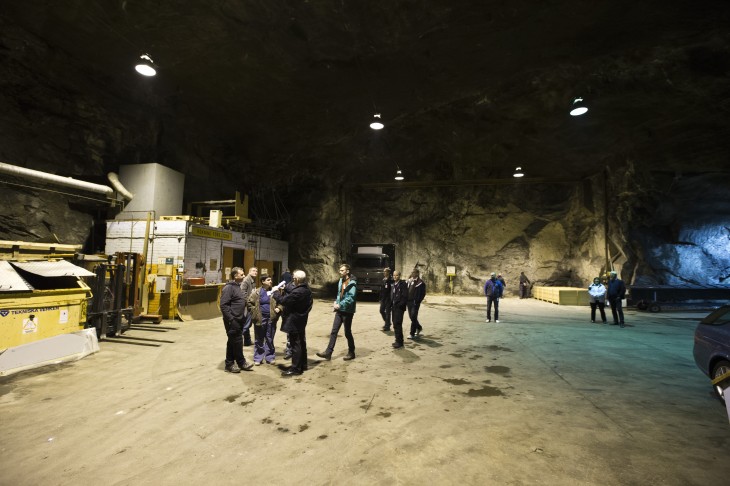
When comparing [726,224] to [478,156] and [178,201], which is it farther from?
[178,201]

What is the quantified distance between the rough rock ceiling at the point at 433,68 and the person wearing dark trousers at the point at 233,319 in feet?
31.9

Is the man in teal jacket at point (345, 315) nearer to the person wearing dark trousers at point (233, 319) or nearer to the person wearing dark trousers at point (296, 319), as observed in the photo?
the person wearing dark trousers at point (296, 319)

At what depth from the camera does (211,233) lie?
13906 millimetres

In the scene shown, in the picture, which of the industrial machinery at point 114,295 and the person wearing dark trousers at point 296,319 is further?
the industrial machinery at point 114,295

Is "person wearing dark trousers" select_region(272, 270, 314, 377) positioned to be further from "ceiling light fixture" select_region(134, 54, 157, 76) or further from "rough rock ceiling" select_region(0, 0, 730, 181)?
"rough rock ceiling" select_region(0, 0, 730, 181)

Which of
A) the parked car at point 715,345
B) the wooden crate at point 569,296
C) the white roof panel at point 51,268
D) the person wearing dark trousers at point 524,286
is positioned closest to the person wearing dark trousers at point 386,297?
the parked car at point 715,345

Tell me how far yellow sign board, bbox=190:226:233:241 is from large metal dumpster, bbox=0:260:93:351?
5453 millimetres

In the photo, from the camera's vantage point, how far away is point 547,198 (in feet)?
74.7

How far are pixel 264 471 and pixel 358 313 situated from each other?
10.9 meters

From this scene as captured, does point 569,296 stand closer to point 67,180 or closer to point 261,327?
point 261,327

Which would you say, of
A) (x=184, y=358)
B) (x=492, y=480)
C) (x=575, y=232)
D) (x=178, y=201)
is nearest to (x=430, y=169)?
(x=575, y=232)

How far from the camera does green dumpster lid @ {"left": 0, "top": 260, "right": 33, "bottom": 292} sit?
5.81 metres

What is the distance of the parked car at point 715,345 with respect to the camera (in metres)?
4.48

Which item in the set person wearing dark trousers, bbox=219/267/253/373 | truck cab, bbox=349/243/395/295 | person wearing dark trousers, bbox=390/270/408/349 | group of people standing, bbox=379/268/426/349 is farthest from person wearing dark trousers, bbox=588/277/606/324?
person wearing dark trousers, bbox=219/267/253/373
